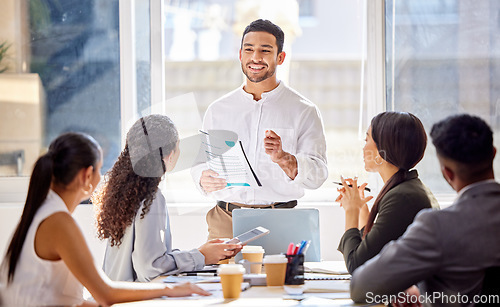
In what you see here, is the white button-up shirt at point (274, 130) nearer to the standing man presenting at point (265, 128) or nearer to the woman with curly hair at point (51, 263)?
the standing man presenting at point (265, 128)

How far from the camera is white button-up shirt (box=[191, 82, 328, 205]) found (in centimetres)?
331

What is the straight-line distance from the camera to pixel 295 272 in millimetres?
2021

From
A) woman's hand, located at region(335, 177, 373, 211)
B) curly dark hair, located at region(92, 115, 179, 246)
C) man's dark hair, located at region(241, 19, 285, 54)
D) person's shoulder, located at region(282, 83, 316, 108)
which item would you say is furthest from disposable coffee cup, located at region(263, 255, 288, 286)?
man's dark hair, located at region(241, 19, 285, 54)

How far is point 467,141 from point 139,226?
1.18 m

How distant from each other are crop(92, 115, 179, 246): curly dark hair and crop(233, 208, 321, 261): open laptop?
42 cm

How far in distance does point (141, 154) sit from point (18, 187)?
212cm

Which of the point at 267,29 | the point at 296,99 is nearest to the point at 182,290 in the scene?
the point at 296,99

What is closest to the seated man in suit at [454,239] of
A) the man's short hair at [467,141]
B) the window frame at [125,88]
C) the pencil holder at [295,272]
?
the man's short hair at [467,141]

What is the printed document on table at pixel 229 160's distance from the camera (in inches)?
133

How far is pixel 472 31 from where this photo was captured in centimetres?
419

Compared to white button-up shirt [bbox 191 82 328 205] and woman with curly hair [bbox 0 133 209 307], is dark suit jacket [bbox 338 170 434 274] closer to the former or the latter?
woman with curly hair [bbox 0 133 209 307]

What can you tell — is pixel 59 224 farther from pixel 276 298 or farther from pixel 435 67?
pixel 435 67

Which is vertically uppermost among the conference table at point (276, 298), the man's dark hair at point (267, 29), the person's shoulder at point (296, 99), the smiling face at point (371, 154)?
the man's dark hair at point (267, 29)

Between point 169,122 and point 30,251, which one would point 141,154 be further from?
point 30,251
